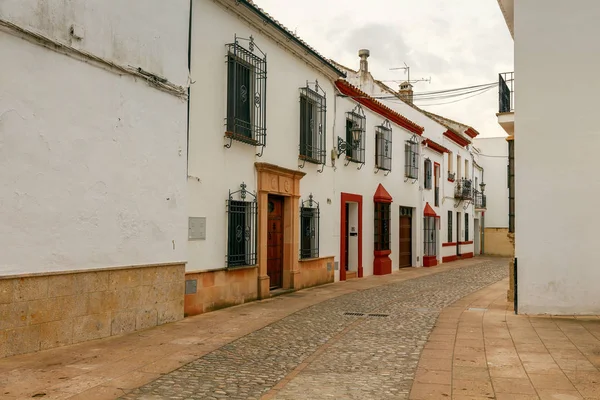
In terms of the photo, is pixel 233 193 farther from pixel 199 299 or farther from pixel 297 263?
pixel 297 263

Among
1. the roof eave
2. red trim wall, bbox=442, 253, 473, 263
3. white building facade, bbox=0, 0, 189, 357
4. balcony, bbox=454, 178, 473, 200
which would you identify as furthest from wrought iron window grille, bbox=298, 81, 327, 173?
balcony, bbox=454, 178, 473, 200

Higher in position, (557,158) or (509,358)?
(557,158)

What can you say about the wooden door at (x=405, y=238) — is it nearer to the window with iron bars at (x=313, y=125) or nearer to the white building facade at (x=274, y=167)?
the white building facade at (x=274, y=167)

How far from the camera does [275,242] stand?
12289 millimetres

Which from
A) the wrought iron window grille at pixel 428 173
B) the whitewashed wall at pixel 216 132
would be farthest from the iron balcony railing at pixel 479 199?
the whitewashed wall at pixel 216 132

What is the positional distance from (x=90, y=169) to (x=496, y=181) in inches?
1238

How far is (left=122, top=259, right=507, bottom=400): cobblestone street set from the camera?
5.13 metres

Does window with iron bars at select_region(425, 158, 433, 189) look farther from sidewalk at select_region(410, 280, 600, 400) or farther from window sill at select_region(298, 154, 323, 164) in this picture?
sidewalk at select_region(410, 280, 600, 400)

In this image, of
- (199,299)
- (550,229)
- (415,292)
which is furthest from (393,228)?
(199,299)

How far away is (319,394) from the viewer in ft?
16.5

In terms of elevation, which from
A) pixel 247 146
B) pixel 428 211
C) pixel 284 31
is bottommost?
pixel 428 211

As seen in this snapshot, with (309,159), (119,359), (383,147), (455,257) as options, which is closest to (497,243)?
(455,257)

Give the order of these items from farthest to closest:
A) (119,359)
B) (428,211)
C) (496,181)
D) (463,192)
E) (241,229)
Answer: (496,181) → (463,192) → (428,211) → (241,229) → (119,359)

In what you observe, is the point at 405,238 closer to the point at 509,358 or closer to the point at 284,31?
the point at 284,31
